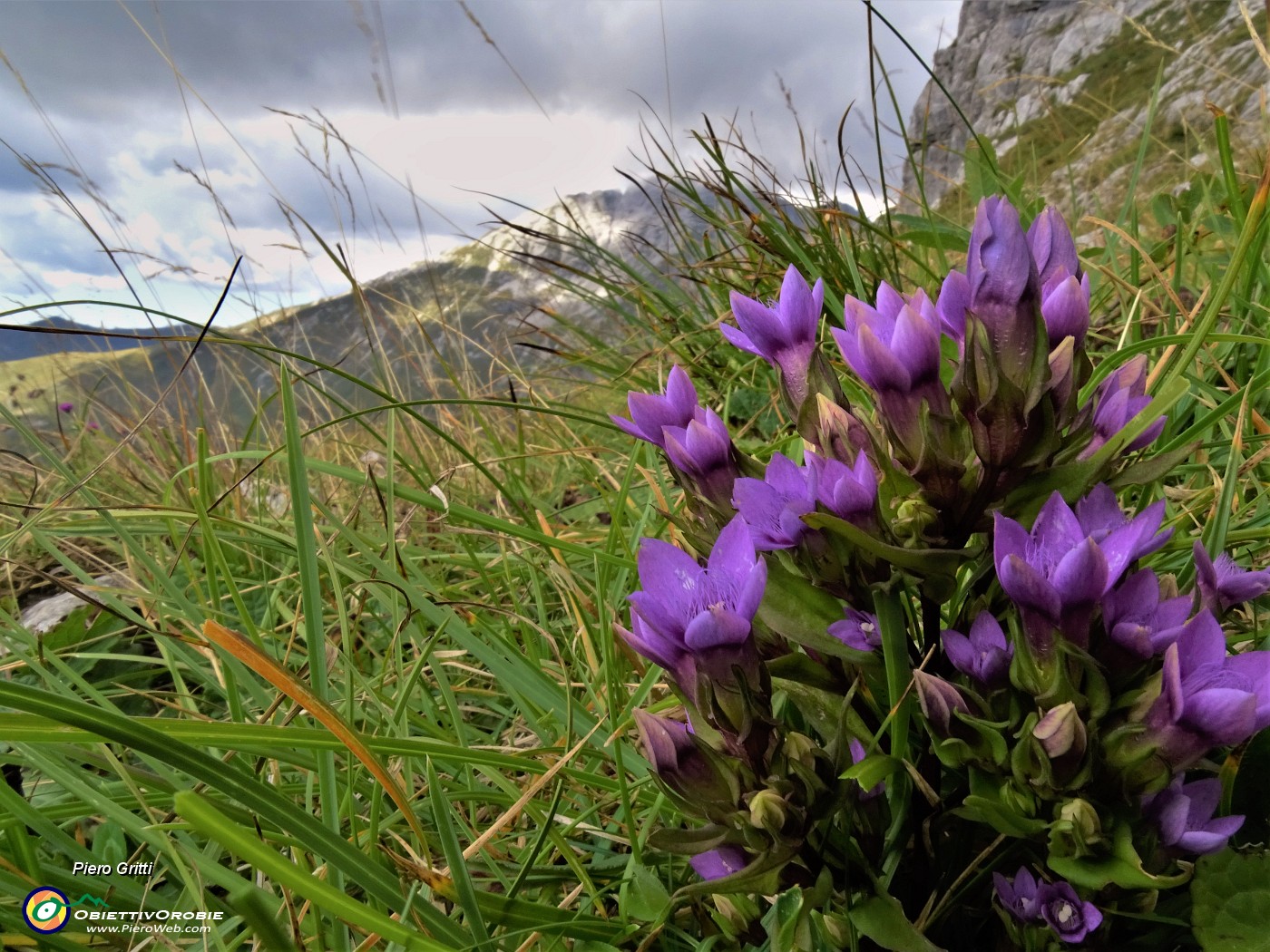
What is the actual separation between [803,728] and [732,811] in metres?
0.29

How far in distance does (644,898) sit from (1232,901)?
1.83ft

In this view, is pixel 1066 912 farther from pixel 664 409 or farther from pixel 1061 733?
pixel 664 409

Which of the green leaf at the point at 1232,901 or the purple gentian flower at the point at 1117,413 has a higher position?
the purple gentian flower at the point at 1117,413

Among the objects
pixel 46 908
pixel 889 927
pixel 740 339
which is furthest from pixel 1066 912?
pixel 46 908

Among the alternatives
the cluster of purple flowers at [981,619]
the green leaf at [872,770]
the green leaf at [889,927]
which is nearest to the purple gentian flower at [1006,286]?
the cluster of purple flowers at [981,619]

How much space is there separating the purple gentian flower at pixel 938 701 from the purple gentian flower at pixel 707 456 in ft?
0.87

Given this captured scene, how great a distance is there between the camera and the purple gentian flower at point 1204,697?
1.68 ft

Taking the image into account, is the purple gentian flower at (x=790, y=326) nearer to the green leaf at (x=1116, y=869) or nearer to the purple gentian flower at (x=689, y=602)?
the purple gentian flower at (x=689, y=602)

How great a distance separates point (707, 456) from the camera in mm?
784

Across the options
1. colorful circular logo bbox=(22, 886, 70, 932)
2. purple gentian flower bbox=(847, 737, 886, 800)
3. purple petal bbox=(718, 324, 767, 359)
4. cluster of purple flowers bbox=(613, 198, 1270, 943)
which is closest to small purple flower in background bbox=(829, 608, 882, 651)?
cluster of purple flowers bbox=(613, 198, 1270, 943)

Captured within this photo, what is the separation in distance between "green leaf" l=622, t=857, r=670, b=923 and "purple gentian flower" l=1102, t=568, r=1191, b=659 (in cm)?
55

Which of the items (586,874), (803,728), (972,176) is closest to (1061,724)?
(803,728)

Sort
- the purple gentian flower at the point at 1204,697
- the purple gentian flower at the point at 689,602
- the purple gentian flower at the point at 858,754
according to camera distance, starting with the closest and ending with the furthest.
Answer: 1. the purple gentian flower at the point at 1204,697
2. the purple gentian flower at the point at 689,602
3. the purple gentian flower at the point at 858,754

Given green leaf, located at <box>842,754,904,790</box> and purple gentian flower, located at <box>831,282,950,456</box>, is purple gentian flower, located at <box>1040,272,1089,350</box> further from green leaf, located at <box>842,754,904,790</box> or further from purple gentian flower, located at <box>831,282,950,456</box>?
green leaf, located at <box>842,754,904,790</box>
